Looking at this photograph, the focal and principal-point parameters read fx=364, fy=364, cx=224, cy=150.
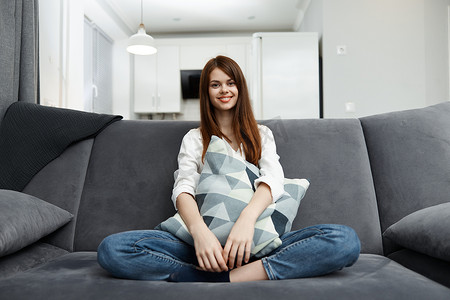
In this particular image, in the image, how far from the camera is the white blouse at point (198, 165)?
1148 millimetres

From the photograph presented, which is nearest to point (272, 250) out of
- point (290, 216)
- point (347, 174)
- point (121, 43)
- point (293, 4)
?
point (290, 216)

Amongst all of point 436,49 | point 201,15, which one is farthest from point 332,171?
point 201,15

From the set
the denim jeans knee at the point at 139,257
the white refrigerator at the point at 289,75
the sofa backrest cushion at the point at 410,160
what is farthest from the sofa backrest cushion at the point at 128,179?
the white refrigerator at the point at 289,75

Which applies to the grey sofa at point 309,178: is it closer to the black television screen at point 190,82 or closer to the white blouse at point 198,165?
the white blouse at point 198,165

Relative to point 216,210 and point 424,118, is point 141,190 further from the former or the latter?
point 424,118

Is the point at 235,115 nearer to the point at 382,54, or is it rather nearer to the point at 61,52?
the point at 61,52

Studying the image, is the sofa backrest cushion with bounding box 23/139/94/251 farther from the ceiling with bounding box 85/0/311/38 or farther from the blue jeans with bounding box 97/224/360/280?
the ceiling with bounding box 85/0/311/38

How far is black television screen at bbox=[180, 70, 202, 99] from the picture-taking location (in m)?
5.79

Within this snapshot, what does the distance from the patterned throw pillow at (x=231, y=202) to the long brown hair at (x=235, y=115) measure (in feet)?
0.57

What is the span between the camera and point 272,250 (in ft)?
3.36

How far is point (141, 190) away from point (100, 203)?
16cm

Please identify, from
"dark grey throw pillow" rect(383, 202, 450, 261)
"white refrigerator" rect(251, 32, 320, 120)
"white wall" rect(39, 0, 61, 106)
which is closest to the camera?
"dark grey throw pillow" rect(383, 202, 450, 261)

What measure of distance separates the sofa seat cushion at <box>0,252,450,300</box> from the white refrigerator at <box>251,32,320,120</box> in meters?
3.39

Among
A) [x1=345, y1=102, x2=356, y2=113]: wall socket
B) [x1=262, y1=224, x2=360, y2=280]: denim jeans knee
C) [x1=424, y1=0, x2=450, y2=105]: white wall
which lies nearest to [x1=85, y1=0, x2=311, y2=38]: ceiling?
[x1=424, y1=0, x2=450, y2=105]: white wall
